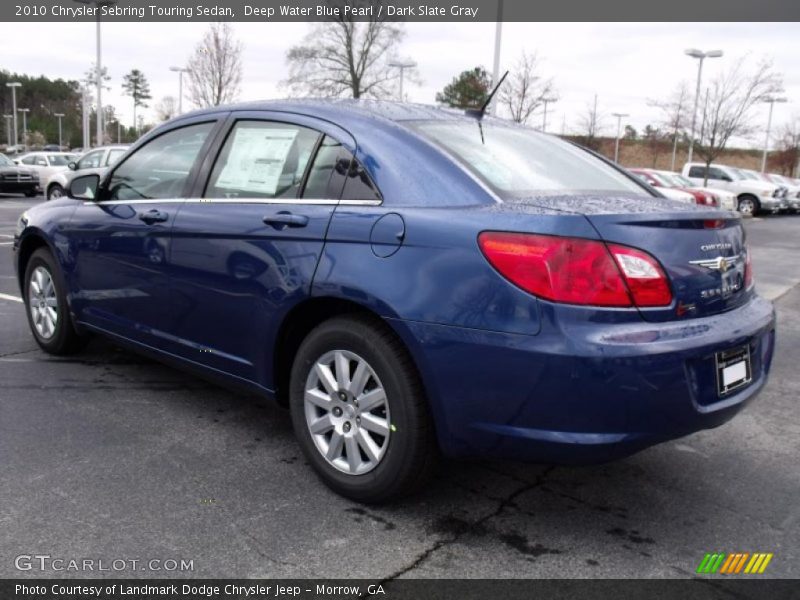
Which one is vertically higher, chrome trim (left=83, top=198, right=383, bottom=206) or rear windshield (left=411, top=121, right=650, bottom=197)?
rear windshield (left=411, top=121, right=650, bottom=197)

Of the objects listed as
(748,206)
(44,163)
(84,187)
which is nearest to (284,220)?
(84,187)

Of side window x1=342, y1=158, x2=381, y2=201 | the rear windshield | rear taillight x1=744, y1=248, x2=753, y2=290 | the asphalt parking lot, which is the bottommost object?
the asphalt parking lot

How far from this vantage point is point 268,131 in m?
3.51

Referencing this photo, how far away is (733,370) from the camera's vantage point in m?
2.76

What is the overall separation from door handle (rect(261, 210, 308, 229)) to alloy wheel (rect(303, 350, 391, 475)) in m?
0.55

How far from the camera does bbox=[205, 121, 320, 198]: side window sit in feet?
10.8

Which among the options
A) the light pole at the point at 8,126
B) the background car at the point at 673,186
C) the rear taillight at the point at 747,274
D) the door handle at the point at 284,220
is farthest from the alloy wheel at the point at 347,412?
the light pole at the point at 8,126

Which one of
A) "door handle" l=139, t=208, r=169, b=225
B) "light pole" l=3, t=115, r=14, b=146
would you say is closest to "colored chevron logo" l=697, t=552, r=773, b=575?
"door handle" l=139, t=208, r=169, b=225

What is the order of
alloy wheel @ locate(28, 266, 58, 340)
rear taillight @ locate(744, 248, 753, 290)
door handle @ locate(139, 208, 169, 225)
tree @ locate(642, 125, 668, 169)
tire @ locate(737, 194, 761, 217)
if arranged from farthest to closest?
tree @ locate(642, 125, 668, 169) → tire @ locate(737, 194, 761, 217) → alloy wheel @ locate(28, 266, 58, 340) → door handle @ locate(139, 208, 169, 225) → rear taillight @ locate(744, 248, 753, 290)

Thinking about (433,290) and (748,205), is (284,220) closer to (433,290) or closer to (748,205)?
(433,290)

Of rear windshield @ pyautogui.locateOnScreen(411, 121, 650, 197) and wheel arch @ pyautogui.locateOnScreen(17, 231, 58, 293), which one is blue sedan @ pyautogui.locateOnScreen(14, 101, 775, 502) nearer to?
rear windshield @ pyautogui.locateOnScreen(411, 121, 650, 197)

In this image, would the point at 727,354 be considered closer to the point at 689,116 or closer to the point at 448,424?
the point at 448,424

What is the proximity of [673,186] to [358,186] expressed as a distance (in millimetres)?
20206

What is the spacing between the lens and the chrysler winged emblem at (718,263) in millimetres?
2701
